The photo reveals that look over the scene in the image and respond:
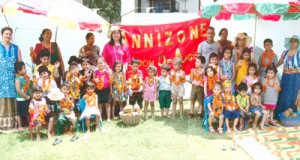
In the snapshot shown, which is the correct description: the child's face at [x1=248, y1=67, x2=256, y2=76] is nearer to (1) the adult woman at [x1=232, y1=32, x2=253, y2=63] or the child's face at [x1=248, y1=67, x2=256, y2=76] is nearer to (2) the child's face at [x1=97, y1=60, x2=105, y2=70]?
(1) the adult woman at [x1=232, y1=32, x2=253, y2=63]

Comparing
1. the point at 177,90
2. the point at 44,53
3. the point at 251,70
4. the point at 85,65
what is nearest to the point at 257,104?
the point at 251,70

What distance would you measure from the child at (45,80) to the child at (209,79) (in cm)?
294

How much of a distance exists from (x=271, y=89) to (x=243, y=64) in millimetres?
723

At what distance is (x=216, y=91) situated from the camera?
250 inches

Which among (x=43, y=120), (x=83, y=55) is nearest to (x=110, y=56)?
(x=83, y=55)

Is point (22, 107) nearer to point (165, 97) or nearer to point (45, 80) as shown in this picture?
point (45, 80)

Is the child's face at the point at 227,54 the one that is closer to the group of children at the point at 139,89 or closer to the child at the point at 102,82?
the group of children at the point at 139,89

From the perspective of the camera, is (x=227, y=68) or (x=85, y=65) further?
(x=227, y=68)

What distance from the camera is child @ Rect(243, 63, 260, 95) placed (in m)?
6.66

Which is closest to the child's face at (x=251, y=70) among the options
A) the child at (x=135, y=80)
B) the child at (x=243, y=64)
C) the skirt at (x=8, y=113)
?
the child at (x=243, y=64)

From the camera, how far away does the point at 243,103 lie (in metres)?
6.51

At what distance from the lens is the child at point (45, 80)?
618 cm

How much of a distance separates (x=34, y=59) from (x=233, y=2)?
12.8 feet

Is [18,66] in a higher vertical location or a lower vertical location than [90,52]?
lower
